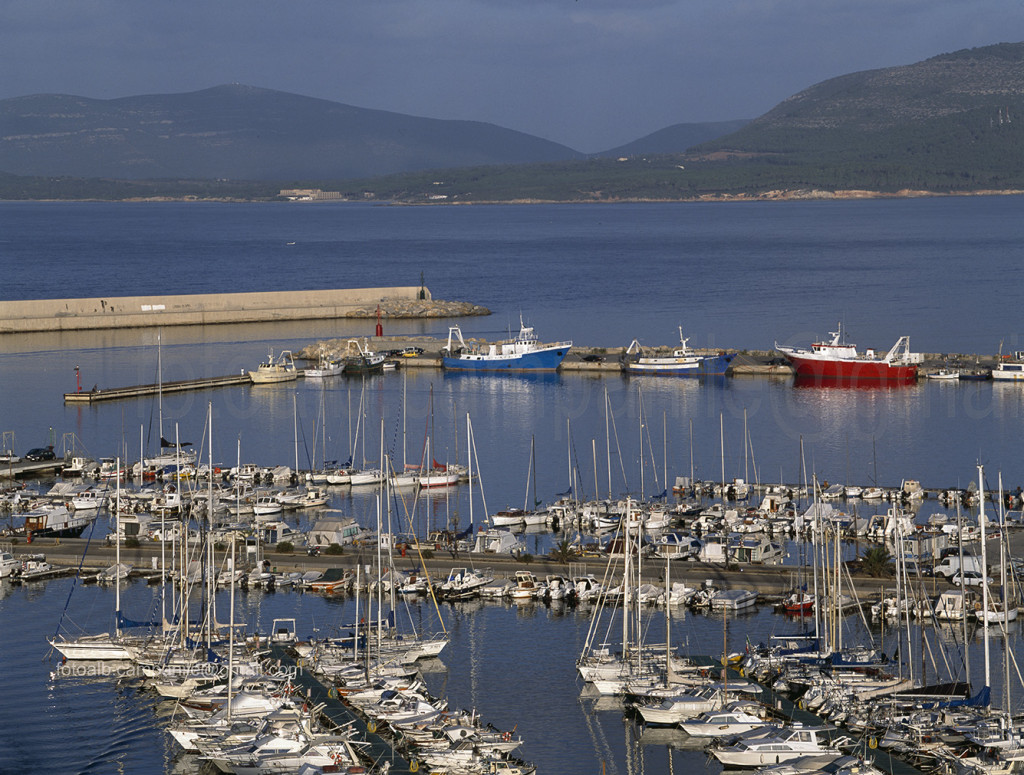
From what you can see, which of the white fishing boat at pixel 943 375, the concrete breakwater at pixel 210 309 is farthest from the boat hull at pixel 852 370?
the concrete breakwater at pixel 210 309

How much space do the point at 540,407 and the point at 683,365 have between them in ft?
26.7

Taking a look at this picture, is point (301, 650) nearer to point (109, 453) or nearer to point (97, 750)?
point (97, 750)

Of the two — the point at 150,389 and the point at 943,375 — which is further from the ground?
the point at 150,389

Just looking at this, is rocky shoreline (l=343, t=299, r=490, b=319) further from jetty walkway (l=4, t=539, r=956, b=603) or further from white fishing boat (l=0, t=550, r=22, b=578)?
white fishing boat (l=0, t=550, r=22, b=578)

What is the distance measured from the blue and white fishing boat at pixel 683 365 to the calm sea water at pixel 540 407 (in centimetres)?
117

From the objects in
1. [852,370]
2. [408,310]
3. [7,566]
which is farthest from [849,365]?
[7,566]

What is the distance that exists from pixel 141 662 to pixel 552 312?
5811 centimetres

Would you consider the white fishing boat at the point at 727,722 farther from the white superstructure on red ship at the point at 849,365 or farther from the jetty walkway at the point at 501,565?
the white superstructure on red ship at the point at 849,365

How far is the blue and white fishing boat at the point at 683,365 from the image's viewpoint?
52.2 metres

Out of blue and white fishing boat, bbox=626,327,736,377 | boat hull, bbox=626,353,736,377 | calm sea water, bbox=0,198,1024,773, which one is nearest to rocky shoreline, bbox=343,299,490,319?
calm sea water, bbox=0,198,1024,773

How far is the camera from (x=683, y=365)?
52781 mm

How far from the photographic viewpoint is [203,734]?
55.4 ft

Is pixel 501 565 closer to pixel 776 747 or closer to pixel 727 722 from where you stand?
pixel 727 722

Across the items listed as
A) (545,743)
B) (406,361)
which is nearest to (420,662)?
(545,743)
